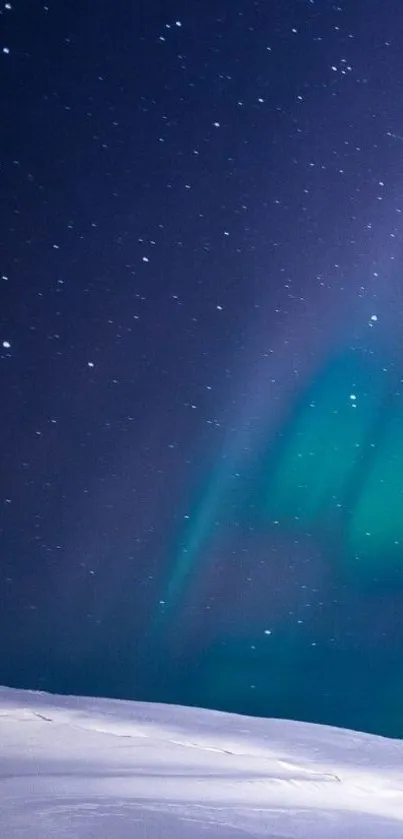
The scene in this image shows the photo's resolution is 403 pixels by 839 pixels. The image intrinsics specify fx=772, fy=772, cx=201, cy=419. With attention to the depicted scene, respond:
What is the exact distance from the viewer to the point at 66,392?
1287 millimetres

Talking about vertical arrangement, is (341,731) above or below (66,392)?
below

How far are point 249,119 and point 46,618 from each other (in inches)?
35.3

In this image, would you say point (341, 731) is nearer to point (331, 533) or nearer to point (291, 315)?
point (331, 533)

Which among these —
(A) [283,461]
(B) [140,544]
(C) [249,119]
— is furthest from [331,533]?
(C) [249,119]

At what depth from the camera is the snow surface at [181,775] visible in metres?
0.59

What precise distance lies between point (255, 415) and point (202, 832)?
2.66 feet

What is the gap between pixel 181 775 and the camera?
2.48ft

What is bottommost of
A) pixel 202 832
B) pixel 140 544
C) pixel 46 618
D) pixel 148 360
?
pixel 202 832

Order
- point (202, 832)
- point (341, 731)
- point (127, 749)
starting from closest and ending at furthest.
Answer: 1. point (202, 832)
2. point (127, 749)
3. point (341, 731)

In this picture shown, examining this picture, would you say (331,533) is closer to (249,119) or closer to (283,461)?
(283,461)

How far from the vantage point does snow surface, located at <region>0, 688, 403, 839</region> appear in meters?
0.59

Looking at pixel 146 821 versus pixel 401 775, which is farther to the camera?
pixel 401 775

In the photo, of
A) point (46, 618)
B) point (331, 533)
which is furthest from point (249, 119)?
point (46, 618)

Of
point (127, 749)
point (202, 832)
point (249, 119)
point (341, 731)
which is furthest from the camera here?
point (249, 119)
